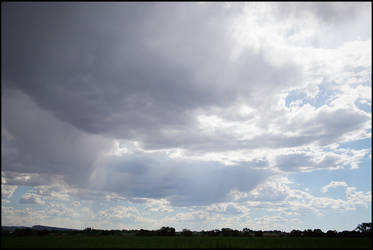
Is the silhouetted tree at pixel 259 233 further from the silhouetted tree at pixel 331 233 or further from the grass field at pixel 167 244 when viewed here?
the grass field at pixel 167 244

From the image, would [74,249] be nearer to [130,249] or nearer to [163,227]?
[130,249]

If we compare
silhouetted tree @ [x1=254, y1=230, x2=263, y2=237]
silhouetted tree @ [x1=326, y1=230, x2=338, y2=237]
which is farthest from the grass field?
silhouetted tree @ [x1=254, y1=230, x2=263, y2=237]

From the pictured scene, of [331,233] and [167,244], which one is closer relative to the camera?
[167,244]

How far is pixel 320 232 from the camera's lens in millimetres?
168750

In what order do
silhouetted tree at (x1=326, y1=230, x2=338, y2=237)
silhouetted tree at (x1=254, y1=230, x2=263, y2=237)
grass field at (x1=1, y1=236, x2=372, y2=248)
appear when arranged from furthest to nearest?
silhouetted tree at (x1=254, y1=230, x2=263, y2=237) < silhouetted tree at (x1=326, y1=230, x2=338, y2=237) < grass field at (x1=1, y1=236, x2=372, y2=248)

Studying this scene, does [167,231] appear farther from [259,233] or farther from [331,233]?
[331,233]

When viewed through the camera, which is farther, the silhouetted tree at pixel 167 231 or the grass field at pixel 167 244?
the silhouetted tree at pixel 167 231

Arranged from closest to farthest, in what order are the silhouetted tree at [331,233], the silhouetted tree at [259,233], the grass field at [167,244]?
the grass field at [167,244] < the silhouetted tree at [331,233] < the silhouetted tree at [259,233]

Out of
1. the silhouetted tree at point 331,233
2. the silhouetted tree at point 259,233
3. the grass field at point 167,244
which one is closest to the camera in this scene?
the grass field at point 167,244

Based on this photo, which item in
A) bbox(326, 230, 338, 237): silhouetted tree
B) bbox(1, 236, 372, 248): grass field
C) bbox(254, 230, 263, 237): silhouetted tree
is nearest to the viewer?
bbox(1, 236, 372, 248): grass field

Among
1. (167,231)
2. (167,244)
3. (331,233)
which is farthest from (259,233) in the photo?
(167,244)

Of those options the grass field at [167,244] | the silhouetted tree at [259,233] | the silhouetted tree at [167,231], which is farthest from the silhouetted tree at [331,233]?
the silhouetted tree at [167,231]

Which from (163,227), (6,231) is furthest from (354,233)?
(6,231)

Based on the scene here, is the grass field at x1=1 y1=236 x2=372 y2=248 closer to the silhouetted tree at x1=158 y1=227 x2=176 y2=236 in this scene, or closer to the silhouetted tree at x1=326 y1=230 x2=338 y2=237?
the silhouetted tree at x1=326 y1=230 x2=338 y2=237
